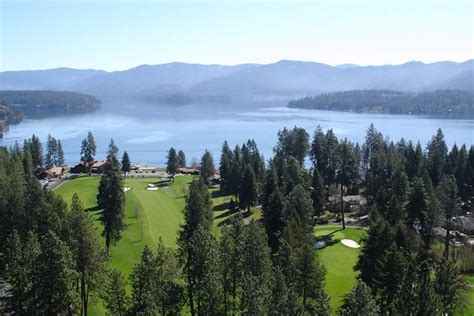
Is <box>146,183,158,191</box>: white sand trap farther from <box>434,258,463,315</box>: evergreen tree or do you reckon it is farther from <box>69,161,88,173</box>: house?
<box>434,258,463,315</box>: evergreen tree

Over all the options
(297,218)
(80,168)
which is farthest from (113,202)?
(80,168)

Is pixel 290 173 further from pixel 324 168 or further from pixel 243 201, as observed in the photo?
pixel 324 168

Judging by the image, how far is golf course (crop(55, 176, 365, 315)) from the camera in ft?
141

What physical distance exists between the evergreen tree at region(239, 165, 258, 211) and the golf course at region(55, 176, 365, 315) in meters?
1.80

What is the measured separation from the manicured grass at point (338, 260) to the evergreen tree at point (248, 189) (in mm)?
11606

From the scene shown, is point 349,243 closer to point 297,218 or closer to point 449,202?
point 297,218

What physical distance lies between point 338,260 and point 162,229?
69.2 feet

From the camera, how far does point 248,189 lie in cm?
6762

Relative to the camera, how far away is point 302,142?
90562 millimetres

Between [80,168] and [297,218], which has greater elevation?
[297,218]

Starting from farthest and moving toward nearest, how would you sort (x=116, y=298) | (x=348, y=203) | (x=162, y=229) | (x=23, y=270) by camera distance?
(x=348, y=203)
(x=162, y=229)
(x=23, y=270)
(x=116, y=298)

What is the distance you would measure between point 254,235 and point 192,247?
4.18 m

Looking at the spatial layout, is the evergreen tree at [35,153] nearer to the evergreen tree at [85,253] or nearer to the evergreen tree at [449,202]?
the evergreen tree at [85,253]

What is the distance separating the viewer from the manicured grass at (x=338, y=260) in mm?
39562
